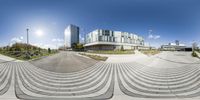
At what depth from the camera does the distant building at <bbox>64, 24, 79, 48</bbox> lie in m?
6.92

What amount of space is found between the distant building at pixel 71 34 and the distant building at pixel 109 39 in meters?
0.89

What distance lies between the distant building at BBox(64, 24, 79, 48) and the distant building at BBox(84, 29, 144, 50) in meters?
0.89

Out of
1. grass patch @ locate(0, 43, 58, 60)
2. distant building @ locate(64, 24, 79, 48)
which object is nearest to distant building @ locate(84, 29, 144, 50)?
distant building @ locate(64, 24, 79, 48)

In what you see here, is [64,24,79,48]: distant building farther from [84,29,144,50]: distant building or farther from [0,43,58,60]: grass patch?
[0,43,58,60]: grass patch

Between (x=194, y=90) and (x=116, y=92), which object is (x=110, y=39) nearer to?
(x=116, y=92)

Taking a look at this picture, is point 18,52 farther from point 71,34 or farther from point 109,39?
point 109,39

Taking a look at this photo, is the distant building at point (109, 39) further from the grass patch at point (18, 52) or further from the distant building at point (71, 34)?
the grass patch at point (18, 52)

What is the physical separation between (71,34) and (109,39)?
2743 millimetres

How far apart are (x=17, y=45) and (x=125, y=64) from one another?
10521 mm

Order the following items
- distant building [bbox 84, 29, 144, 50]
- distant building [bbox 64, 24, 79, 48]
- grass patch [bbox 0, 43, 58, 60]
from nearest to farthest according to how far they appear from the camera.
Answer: distant building [bbox 84, 29, 144, 50]
distant building [bbox 64, 24, 79, 48]
grass patch [bbox 0, 43, 58, 60]

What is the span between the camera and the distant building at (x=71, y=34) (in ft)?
22.7

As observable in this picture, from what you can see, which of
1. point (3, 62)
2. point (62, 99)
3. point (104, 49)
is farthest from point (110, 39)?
point (3, 62)

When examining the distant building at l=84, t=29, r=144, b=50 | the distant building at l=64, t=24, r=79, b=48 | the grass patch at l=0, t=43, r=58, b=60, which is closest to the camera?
the distant building at l=84, t=29, r=144, b=50

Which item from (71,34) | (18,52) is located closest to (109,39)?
(71,34)
